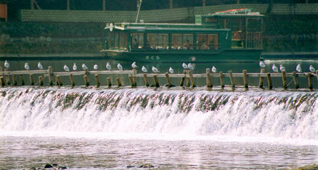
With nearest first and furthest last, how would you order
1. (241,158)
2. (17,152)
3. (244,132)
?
(241,158) < (17,152) < (244,132)

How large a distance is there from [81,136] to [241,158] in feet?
30.9

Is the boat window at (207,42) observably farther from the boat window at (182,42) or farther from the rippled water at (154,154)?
the rippled water at (154,154)

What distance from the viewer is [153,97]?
35.8 meters

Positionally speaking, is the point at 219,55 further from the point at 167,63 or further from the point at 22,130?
the point at 22,130

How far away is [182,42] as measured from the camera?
243 ft

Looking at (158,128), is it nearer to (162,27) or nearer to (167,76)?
(167,76)

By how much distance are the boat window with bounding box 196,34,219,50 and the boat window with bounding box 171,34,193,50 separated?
2.37 feet

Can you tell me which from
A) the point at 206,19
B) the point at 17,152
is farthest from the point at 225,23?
the point at 17,152

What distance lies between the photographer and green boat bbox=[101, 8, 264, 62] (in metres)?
72.4

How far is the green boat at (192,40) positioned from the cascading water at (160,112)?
106ft

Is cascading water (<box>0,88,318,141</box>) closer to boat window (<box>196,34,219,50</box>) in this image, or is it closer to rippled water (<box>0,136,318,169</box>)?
rippled water (<box>0,136,318,169</box>)

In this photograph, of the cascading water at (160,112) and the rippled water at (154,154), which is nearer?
the rippled water at (154,154)

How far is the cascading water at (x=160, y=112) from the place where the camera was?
105ft

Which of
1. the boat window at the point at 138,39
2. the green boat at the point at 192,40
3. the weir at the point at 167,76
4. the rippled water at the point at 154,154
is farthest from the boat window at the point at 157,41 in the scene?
the rippled water at the point at 154,154
